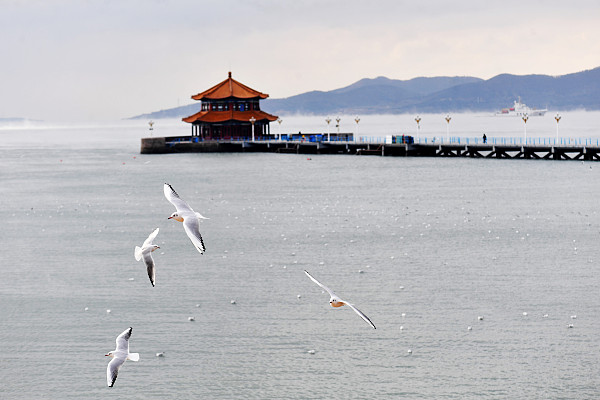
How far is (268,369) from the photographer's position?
25891 mm

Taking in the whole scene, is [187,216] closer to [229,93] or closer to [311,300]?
[311,300]

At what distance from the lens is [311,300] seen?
33781mm

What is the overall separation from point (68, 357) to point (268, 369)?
6.66 meters

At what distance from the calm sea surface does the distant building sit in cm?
6265

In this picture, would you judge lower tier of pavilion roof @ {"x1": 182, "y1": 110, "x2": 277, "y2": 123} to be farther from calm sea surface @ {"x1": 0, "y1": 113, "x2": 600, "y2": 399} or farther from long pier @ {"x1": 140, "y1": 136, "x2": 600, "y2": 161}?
calm sea surface @ {"x1": 0, "y1": 113, "x2": 600, "y2": 399}

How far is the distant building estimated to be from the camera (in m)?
131

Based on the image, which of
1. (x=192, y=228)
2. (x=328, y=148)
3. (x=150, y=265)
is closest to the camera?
(x=192, y=228)

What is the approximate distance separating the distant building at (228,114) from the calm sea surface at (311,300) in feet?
206

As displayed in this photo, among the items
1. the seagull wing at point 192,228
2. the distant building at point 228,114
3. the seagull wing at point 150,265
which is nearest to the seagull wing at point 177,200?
the seagull wing at point 192,228

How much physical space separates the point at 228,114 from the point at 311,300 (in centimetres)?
10012

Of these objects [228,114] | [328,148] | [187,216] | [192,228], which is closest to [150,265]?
[187,216]

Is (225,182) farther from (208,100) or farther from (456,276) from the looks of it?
(456,276)

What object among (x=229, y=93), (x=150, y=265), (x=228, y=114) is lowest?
(x=150, y=265)

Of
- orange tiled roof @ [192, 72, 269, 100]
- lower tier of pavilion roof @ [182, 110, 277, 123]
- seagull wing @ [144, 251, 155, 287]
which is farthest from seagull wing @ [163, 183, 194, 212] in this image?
orange tiled roof @ [192, 72, 269, 100]
